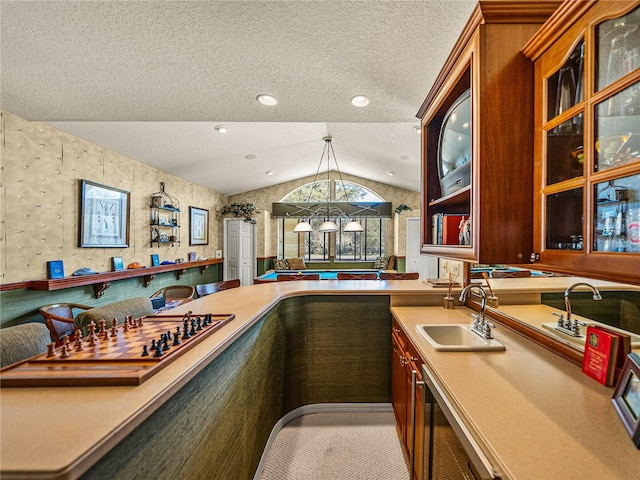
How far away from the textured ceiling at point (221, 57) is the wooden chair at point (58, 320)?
174 centimetres

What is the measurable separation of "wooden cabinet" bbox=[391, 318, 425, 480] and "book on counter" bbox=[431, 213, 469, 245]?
0.65m

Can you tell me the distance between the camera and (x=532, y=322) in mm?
1612

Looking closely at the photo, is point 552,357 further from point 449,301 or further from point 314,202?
point 314,202

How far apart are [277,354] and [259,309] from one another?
1.88 ft

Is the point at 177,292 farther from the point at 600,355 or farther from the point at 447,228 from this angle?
the point at 600,355

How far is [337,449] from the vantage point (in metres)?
2.05

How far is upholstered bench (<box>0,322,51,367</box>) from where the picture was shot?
1139 millimetres

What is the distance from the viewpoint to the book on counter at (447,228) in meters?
1.69

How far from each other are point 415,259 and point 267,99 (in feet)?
21.8

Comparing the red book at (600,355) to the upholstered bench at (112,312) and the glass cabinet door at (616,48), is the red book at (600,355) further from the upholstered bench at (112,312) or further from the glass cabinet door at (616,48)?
the upholstered bench at (112,312)

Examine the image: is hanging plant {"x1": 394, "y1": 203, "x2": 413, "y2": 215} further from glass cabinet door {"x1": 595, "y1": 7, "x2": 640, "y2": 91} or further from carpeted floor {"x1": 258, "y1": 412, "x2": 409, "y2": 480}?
glass cabinet door {"x1": 595, "y1": 7, "x2": 640, "y2": 91}

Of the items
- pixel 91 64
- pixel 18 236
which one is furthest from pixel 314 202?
pixel 91 64

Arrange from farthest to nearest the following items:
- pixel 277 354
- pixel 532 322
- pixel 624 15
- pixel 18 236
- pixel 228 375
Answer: pixel 18 236 → pixel 277 354 → pixel 532 322 → pixel 228 375 → pixel 624 15

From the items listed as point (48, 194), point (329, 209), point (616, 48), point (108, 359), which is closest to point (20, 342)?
point (108, 359)
